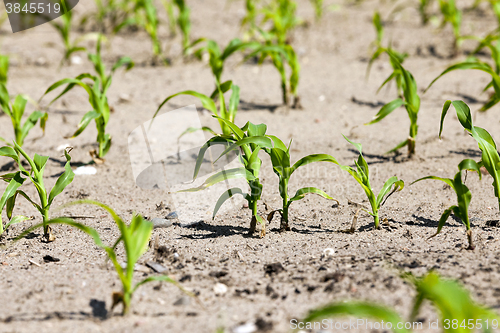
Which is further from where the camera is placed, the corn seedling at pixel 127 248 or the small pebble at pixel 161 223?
the small pebble at pixel 161 223

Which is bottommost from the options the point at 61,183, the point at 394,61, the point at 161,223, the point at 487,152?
the point at 161,223

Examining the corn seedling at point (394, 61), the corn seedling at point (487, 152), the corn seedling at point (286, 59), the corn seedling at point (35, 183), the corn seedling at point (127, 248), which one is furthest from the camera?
the corn seedling at point (286, 59)

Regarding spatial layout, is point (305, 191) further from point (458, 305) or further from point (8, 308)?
point (8, 308)

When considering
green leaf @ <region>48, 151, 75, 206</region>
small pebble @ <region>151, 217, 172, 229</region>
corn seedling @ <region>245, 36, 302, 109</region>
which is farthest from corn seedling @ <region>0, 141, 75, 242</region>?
corn seedling @ <region>245, 36, 302, 109</region>

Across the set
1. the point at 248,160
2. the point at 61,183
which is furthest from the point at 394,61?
the point at 61,183

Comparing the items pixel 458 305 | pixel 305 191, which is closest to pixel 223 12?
pixel 305 191

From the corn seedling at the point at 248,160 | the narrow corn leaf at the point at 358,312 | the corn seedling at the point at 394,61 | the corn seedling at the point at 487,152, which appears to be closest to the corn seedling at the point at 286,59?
the corn seedling at the point at 394,61

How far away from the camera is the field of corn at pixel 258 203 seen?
1600mm

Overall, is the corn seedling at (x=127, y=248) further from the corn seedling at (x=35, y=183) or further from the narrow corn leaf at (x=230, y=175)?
the corn seedling at (x=35, y=183)

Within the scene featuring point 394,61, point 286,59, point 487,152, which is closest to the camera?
point 487,152

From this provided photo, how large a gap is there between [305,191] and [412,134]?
1.17m

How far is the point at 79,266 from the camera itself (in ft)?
6.49

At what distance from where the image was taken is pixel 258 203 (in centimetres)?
262

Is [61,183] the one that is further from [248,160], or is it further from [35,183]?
[248,160]
